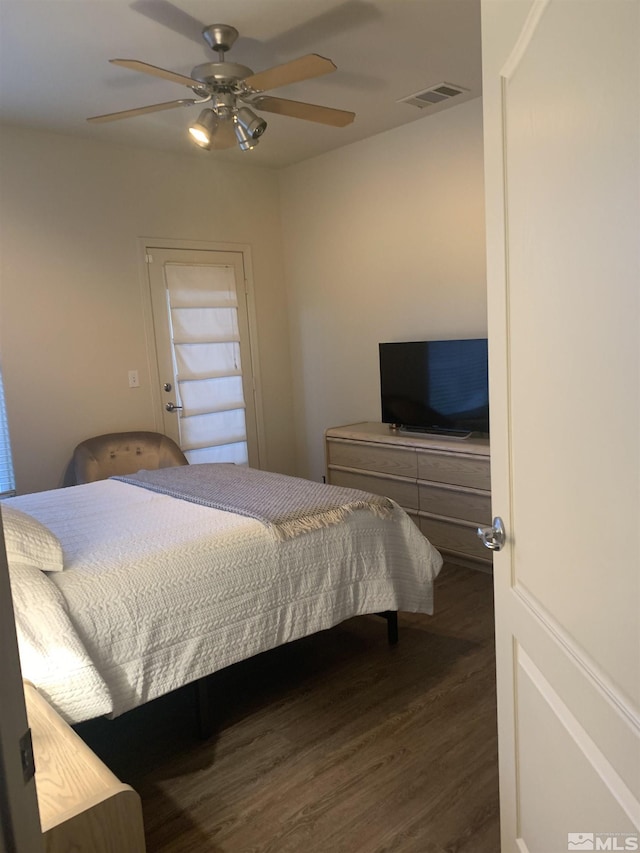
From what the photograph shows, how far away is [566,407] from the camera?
100cm

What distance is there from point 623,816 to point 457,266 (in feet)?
11.8

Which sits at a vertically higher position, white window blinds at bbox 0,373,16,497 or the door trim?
the door trim

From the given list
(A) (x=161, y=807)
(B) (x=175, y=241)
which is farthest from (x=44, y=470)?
(A) (x=161, y=807)

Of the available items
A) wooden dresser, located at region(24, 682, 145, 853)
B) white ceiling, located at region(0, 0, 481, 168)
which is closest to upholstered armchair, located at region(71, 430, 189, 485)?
white ceiling, located at region(0, 0, 481, 168)

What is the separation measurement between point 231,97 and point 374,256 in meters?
2.08

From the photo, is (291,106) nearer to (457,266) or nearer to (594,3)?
(457,266)

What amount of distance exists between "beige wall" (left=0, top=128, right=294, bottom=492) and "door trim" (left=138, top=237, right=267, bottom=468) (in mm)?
42

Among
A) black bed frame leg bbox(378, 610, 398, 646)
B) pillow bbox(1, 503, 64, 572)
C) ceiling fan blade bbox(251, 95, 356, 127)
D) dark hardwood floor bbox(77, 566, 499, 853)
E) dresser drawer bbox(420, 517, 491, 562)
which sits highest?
ceiling fan blade bbox(251, 95, 356, 127)

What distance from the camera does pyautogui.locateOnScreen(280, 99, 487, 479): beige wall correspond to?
157 inches

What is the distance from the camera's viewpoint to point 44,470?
4.04 m

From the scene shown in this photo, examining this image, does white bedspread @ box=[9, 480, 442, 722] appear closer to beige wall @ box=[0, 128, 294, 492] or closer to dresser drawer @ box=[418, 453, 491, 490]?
dresser drawer @ box=[418, 453, 491, 490]

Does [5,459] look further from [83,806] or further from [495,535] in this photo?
[495,535]

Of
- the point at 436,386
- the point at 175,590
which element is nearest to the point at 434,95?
the point at 436,386

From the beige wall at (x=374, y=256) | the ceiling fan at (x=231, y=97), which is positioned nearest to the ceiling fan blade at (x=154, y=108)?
the ceiling fan at (x=231, y=97)
